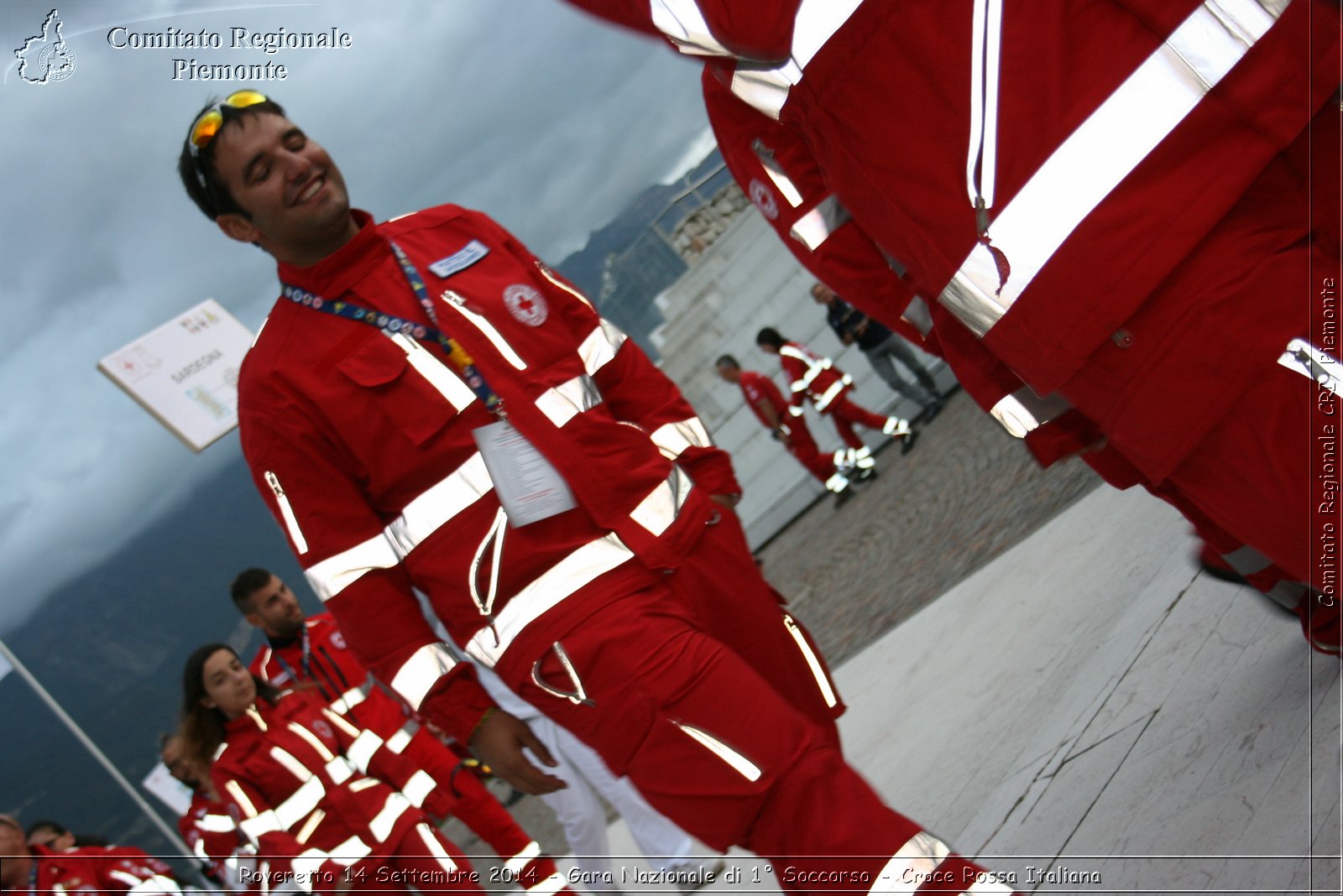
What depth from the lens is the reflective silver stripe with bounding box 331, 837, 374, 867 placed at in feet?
16.9

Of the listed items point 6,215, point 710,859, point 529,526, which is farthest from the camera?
point 6,215

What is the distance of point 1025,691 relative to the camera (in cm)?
342

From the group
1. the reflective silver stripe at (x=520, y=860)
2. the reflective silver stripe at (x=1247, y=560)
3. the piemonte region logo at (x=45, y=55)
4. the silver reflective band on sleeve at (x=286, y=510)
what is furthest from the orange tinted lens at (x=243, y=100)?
the reflective silver stripe at (x=520, y=860)

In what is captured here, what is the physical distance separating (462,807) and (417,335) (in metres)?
3.13

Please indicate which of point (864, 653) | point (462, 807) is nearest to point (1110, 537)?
point (864, 653)

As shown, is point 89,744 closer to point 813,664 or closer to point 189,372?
point 189,372

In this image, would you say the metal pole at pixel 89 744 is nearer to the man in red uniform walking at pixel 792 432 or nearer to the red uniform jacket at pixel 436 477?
the red uniform jacket at pixel 436 477

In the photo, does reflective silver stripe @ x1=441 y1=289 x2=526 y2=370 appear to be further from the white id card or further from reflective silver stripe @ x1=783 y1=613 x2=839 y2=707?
reflective silver stripe @ x1=783 y1=613 x2=839 y2=707

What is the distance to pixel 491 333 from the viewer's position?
2688 millimetres

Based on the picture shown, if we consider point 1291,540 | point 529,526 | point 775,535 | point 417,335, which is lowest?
point 775,535

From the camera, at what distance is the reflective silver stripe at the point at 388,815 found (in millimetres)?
5191

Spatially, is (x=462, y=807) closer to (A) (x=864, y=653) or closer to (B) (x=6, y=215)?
(A) (x=864, y=653)

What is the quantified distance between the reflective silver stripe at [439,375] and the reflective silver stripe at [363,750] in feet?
11.4

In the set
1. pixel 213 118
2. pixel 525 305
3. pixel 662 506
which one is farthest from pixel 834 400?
pixel 213 118
